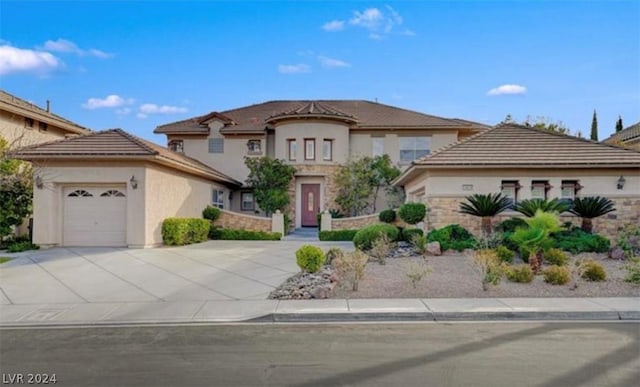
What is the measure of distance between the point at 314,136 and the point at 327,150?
117 centimetres

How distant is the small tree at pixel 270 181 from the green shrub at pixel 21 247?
37.5ft

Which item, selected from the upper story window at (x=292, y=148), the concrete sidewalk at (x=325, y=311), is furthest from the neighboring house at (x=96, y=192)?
the upper story window at (x=292, y=148)

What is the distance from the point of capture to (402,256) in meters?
13.8

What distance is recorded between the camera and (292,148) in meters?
25.6

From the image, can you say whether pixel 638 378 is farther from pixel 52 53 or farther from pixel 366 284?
pixel 52 53

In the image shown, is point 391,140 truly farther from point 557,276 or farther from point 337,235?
point 557,276

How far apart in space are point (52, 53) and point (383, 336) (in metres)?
18.5

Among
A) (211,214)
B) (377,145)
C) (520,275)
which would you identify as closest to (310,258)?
(520,275)

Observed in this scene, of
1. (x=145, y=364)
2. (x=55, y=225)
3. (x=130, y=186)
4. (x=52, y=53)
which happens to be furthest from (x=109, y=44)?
(x=145, y=364)

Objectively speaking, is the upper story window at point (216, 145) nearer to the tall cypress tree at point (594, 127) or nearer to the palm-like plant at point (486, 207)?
the palm-like plant at point (486, 207)

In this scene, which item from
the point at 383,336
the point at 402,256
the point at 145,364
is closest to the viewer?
the point at 145,364

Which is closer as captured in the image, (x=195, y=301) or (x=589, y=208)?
(x=195, y=301)

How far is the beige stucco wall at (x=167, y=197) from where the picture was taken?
16.1 m

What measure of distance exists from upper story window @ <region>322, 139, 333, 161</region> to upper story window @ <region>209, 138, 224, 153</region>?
6.51m
